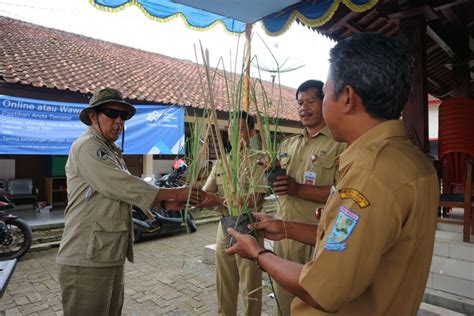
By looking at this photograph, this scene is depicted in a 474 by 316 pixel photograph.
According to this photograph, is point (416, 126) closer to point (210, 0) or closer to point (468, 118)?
point (468, 118)

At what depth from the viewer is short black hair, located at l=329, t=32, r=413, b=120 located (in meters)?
0.84

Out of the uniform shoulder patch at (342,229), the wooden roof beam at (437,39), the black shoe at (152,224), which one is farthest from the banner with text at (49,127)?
the uniform shoulder patch at (342,229)

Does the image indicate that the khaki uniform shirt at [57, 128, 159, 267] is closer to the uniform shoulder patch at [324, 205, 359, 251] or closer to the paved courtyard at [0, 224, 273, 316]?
the paved courtyard at [0, 224, 273, 316]

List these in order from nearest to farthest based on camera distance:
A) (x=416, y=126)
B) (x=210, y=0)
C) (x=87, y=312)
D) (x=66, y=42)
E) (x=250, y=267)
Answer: (x=87, y=312) < (x=210, y=0) < (x=250, y=267) < (x=416, y=126) < (x=66, y=42)

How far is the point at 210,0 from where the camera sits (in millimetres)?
2295

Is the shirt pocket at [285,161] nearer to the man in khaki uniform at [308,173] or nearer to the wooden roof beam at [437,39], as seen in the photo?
the man in khaki uniform at [308,173]

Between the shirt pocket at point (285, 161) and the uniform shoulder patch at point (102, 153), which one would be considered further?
the shirt pocket at point (285, 161)

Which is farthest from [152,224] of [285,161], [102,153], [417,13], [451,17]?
[451,17]

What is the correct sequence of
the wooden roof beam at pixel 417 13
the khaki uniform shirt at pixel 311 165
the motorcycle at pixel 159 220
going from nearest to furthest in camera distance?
1. the khaki uniform shirt at pixel 311 165
2. the wooden roof beam at pixel 417 13
3. the motorcycle at pixel 159 220

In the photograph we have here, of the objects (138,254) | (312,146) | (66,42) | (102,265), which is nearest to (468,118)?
(312,146)

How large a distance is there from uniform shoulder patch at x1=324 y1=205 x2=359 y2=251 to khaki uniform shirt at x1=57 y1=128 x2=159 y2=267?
130 centimetres

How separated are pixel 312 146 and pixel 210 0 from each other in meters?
1.22

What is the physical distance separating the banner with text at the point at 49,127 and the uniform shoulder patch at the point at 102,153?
10.3 feet

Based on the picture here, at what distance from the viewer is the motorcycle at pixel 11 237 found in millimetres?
4660
